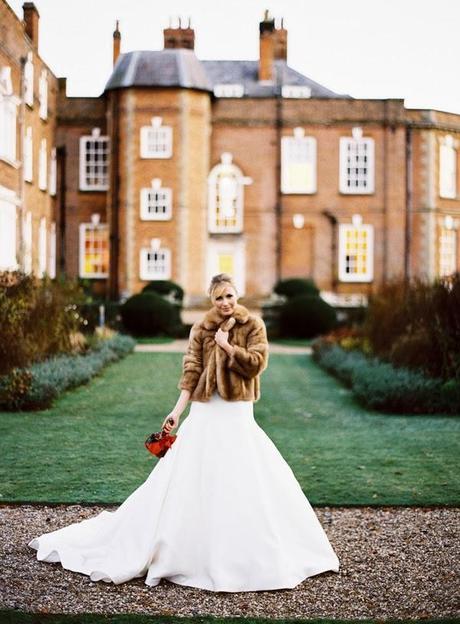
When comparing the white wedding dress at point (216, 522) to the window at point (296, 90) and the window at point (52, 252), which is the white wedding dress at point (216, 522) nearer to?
the window at point (52, 252)

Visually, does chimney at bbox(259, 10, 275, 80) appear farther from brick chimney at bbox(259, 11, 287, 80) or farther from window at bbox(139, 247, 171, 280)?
window at bbox(139, 247, 171, 280)

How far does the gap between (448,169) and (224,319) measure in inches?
1203

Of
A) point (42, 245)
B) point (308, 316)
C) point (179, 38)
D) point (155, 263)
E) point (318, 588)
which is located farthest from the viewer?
point (179, 38)

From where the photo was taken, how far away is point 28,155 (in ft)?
93.2

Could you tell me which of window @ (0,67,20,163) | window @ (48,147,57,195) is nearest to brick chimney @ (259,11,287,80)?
window @ (48,147,57,195)

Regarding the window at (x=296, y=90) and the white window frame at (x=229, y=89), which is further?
the window at (x=296, y=90)

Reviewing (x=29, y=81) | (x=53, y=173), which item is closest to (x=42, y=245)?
(x=53, y=173)

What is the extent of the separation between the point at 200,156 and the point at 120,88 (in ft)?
11.6

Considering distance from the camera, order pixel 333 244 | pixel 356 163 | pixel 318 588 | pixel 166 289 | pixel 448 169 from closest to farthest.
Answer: pixel 318 588 → pixel 166 289 → pixel 333 244 → pixel 356 163 → pixel 448 169

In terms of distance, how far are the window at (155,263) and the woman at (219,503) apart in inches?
1005

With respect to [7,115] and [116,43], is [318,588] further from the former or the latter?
[116,43]

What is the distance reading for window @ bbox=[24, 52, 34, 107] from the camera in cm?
2741

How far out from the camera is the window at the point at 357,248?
32.8 m

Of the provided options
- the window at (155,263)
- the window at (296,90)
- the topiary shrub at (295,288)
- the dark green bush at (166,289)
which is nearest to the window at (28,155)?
the window at (155,263)
